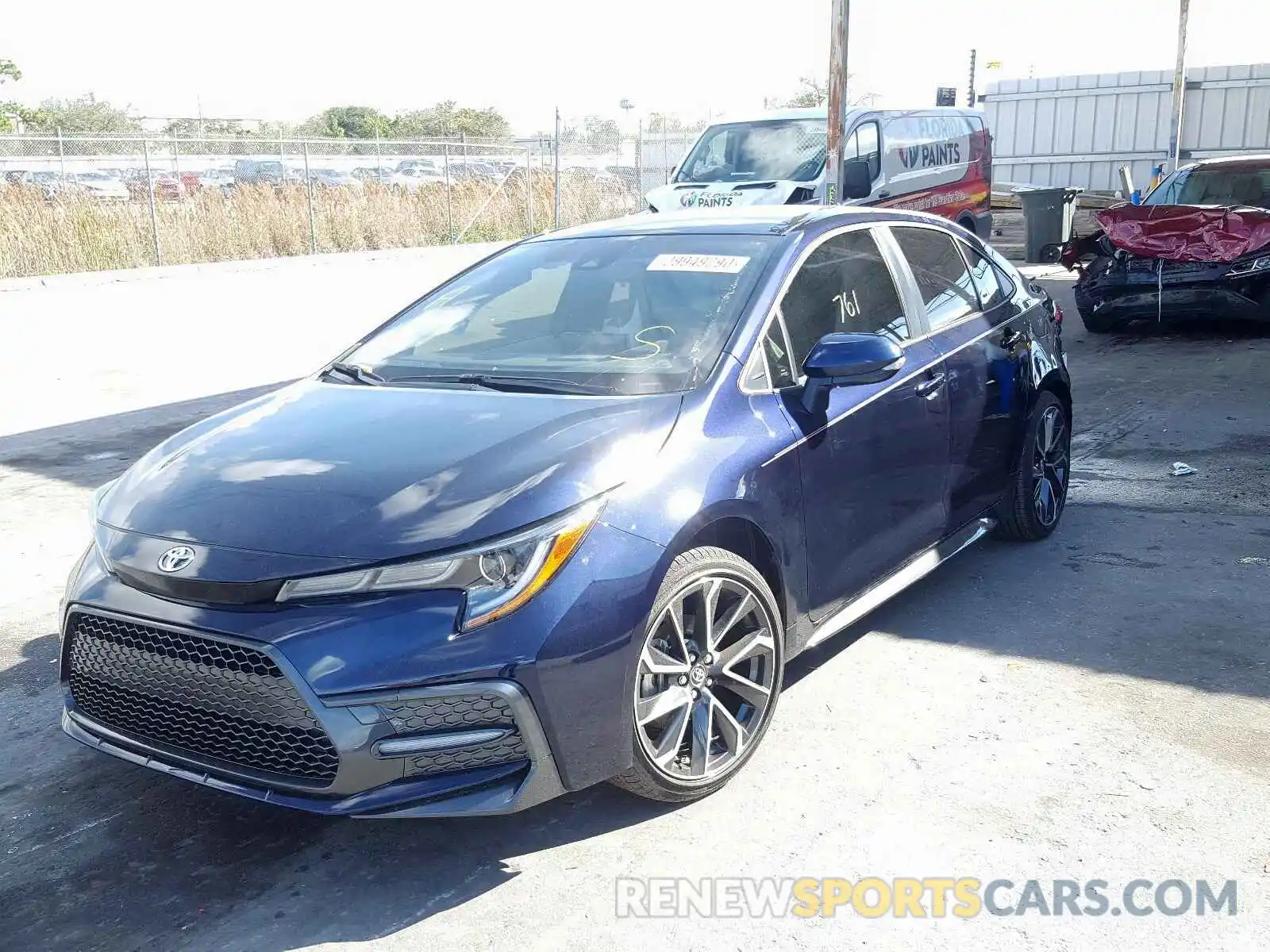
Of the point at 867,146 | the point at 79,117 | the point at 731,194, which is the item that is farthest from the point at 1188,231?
the point at 79,117

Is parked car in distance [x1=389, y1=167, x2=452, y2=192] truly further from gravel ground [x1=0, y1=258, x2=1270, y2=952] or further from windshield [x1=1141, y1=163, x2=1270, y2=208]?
gravel ground [x1=0, y1=258, x2=1270, y2=952]

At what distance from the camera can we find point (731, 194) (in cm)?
1396

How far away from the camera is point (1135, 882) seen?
9.91ft

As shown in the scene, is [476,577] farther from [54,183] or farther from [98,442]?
[54,183]

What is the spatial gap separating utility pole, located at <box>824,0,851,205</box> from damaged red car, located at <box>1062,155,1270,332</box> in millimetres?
2924

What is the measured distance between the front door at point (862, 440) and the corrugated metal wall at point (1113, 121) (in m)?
25.3

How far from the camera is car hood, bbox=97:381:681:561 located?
3.02 m

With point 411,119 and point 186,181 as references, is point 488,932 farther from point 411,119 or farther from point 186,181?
point 411,119

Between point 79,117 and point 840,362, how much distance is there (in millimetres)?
51496

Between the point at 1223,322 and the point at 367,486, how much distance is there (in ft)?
37.5

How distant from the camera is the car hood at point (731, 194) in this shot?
14.0 metres

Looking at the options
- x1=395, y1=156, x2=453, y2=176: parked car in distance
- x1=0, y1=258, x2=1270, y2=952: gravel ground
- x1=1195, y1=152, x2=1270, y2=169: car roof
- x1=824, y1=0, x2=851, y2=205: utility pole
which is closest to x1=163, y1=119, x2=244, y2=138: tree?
x1=395, y1=156, x2=453, y2=176: parked car in distance

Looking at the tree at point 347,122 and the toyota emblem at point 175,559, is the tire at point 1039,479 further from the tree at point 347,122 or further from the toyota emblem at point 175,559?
the tree at point 347,122

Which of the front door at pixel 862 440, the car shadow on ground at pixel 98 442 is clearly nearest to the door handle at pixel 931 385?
the front door at pixel 862 440
